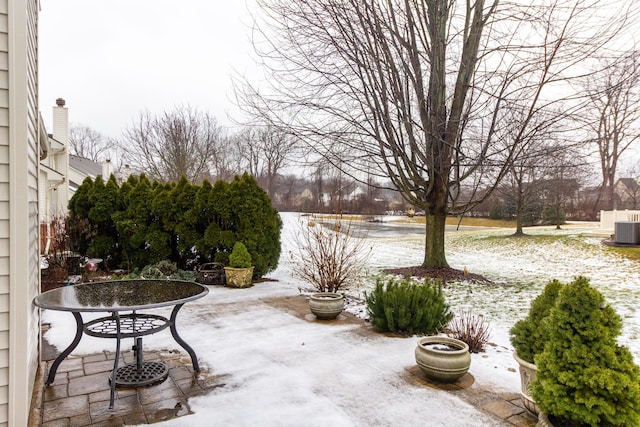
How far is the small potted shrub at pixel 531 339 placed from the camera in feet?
8.41

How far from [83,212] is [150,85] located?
14808 millimetres

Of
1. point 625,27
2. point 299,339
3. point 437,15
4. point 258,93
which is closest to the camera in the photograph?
point 299,339

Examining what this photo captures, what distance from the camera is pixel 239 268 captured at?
23.1 feet

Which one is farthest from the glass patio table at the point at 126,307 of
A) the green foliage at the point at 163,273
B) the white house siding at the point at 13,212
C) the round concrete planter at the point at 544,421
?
the green foliage at the point at 163,273

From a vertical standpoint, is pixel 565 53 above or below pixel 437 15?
below

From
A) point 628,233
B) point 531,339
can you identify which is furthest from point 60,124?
point 628,233

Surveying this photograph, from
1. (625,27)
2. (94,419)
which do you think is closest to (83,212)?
(94,419)

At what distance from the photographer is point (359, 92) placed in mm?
7184

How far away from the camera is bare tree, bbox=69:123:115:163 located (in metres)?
30.8

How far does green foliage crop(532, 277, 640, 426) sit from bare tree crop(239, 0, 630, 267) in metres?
4.54

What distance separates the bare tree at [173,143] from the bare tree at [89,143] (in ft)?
52.1

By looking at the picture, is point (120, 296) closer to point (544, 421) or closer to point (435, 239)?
point (544, 421)

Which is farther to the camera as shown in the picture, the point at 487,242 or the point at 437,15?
the point at 487,242

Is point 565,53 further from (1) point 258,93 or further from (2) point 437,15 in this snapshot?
(1) point 258,93
